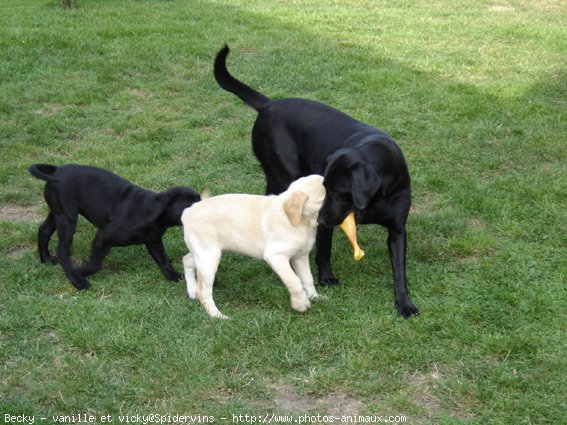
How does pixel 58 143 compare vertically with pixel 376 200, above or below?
below

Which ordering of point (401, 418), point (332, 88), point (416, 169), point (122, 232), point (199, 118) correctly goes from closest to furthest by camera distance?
point (401, 418)
point (122, 232)
point (416, 169)
point (199, 118)
point (332, 88)

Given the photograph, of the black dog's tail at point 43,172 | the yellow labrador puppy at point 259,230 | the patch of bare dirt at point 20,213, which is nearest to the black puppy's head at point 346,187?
the yellow labrador puppy at point 259,230

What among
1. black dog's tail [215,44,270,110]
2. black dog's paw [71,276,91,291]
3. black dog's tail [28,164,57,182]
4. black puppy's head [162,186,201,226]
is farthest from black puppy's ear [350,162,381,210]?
black dog's tail [28,164,57,182]

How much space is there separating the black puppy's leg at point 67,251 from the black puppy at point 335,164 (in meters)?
1.45

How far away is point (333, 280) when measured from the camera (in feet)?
17.5

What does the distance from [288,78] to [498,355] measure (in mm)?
6459

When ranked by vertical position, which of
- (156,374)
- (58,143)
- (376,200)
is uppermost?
(376,200)

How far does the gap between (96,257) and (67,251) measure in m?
0.20

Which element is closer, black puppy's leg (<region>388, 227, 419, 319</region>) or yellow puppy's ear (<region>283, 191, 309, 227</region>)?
yellow puppy's ear (<region>283, 191, 309, 227</region>)

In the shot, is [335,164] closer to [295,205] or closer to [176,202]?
[295,205]

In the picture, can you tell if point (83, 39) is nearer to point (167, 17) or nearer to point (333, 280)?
point (167, 17)

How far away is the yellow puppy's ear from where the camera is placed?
4.63 metres

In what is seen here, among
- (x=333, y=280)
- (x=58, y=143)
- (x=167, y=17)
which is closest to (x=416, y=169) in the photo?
(x=333, y=280)

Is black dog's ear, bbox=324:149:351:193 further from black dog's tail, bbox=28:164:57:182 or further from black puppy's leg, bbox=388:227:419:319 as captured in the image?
black dog's tail, bbox=28:164:57:182
